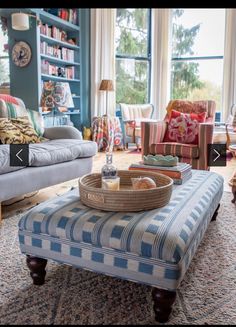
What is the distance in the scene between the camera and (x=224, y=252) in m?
1.66

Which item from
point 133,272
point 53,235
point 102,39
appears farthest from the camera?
point 102,39

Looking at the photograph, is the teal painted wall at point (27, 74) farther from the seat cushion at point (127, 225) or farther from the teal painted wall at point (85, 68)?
the seat cushion at point (127, 225)

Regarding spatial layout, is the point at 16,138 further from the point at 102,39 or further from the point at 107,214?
the point at 102,39

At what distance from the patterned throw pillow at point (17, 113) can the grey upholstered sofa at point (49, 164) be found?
4.0 inches

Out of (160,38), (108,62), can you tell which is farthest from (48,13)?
(160,38)

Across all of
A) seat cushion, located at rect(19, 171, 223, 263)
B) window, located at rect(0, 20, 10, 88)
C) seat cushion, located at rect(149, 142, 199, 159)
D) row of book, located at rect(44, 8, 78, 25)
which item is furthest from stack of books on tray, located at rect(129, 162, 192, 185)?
window, located at rect(0, 20, 10, 88)

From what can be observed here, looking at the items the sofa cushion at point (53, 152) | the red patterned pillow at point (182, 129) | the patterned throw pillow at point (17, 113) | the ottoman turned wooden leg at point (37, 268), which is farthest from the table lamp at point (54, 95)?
the ottoman turned wooden leg at point (37, 268)

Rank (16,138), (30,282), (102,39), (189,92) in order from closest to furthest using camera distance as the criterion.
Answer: (30,282) < (16,138) < (102,39) < (189,92)

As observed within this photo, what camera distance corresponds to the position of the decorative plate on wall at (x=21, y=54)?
14.0ft

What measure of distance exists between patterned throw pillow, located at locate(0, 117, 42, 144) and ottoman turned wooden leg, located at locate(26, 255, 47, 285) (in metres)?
1.36

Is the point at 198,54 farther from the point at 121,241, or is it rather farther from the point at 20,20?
the point at 121,241

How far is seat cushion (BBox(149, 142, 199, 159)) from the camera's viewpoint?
118 inches

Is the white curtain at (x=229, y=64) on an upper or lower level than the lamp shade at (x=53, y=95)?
upper

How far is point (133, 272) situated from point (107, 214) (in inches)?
9.6
